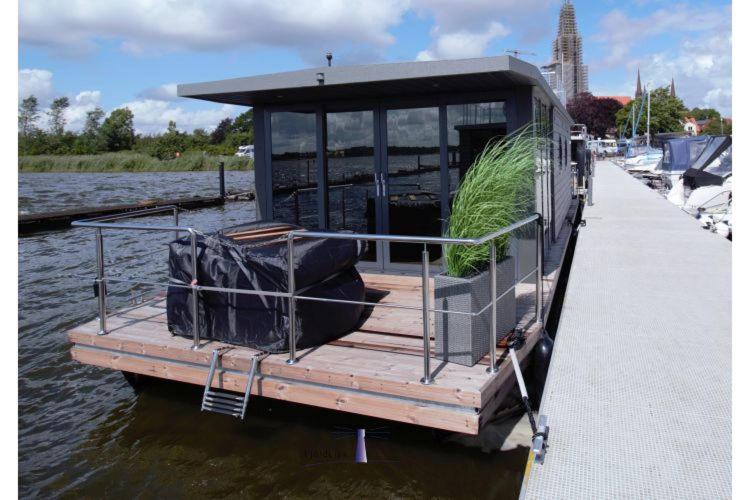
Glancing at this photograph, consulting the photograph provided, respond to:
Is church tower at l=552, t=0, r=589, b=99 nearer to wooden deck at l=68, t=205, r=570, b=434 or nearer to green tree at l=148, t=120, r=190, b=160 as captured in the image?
green tree at l=148, t=120, r=190, b=160

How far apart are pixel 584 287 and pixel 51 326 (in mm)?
7271

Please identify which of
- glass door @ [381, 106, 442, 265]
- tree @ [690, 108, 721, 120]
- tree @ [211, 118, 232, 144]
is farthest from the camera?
tree @ [690, 108, 721, 120]

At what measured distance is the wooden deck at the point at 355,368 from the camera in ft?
14.0

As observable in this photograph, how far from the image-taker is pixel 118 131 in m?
77.4

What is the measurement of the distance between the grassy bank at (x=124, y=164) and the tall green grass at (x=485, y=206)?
53.1 m

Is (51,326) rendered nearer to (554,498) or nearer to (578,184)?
(554,498)

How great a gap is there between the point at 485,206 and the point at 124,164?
193 feet

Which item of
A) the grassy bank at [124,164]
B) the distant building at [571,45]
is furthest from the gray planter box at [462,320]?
the distant building at [571,45]

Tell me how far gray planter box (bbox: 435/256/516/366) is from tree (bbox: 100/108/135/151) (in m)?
77.3

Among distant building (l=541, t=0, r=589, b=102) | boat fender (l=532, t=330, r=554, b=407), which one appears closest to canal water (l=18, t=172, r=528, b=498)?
boat fender (l=532, t=330, r=554, b=407)

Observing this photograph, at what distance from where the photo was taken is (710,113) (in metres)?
154

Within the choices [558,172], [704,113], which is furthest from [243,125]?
[704,113]

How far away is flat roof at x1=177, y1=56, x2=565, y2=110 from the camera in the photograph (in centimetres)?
607

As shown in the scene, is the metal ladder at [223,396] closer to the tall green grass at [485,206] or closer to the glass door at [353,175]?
the tall green grass at [485,206]
